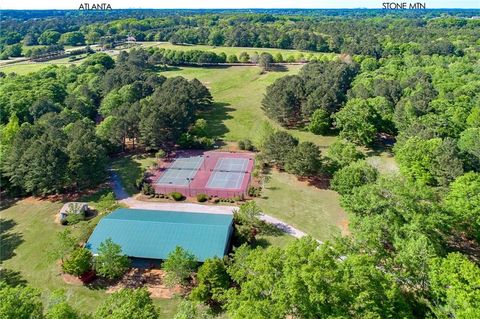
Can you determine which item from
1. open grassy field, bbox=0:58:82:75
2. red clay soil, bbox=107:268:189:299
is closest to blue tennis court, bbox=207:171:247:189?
red clay soil, bbox=107:268:189:299

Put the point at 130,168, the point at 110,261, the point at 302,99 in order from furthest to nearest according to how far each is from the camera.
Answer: the point at 302,99 < the point at 130,168 < the point at 110,261

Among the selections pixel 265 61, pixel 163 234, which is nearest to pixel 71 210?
pixel 163 234

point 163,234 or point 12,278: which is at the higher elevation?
point 163,234

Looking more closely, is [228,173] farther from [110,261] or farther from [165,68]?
[165,68]

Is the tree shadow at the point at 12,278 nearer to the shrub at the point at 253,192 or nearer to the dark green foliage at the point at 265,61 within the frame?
the shrub at the point at 253,192

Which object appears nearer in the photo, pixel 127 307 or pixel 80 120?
pixel 127 307

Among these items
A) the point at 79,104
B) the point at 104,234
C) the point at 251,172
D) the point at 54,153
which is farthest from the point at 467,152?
the point at 79,104

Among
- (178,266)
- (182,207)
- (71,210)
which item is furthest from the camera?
(182,207)
